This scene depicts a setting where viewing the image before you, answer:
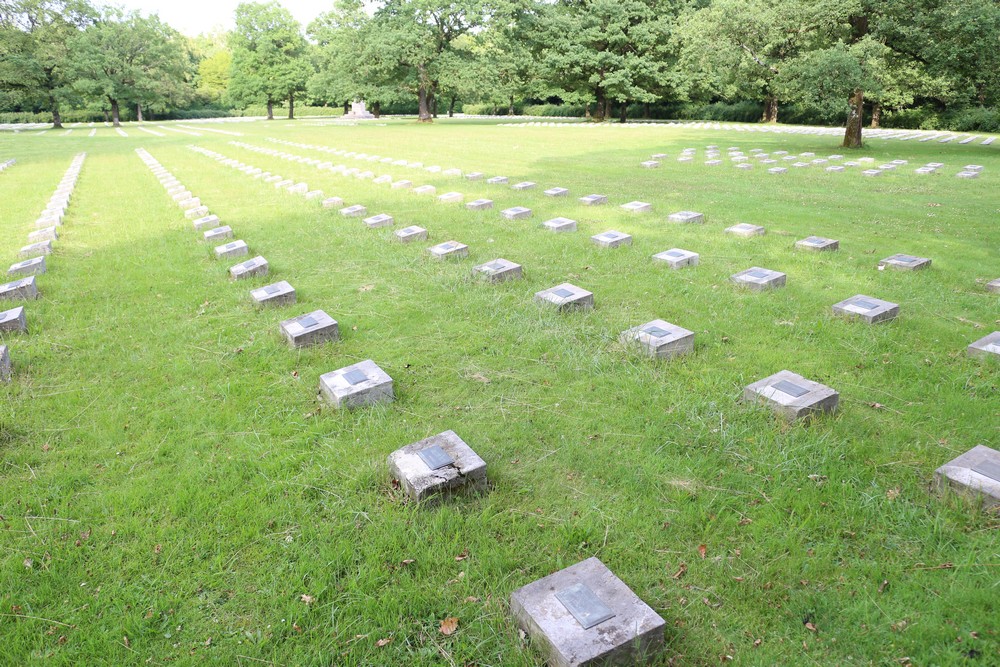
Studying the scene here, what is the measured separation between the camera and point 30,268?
201 inches

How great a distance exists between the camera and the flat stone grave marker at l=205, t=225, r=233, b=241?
6.10m

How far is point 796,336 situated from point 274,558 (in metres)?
3.10

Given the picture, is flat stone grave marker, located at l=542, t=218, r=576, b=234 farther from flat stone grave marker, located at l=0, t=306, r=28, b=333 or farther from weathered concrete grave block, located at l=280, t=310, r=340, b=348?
flat stone grave marker, located at l=0, t=306, r=28, b=333

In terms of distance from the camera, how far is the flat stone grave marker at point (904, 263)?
15.4ft

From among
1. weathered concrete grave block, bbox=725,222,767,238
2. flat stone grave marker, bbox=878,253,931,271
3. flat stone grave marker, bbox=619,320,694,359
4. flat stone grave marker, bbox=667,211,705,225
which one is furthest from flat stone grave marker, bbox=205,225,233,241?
flat stone grave marker, bbox=878,253,931,271

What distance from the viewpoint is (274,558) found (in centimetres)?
203

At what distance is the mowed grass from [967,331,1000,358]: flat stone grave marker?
0.08 m

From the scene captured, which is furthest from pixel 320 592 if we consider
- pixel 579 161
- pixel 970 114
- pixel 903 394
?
pixel 970 114

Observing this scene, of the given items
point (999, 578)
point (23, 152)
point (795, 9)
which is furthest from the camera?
point (23, 152)

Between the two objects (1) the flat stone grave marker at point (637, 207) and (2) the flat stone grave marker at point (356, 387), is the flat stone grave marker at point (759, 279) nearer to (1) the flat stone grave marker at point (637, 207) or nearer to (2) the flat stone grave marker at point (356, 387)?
(1) the flat stone grave marker at point (637, 207)

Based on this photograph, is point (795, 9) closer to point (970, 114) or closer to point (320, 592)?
point (970, 114)

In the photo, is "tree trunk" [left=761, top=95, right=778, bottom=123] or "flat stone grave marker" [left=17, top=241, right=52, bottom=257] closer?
"flat stone grave marker" [left=17, top=241, right=52, bottom=257]

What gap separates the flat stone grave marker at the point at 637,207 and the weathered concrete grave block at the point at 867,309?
325 cm

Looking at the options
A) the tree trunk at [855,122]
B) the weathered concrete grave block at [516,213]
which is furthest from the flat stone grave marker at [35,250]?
the tree trunk at [855,122]
